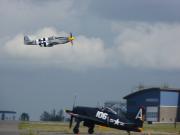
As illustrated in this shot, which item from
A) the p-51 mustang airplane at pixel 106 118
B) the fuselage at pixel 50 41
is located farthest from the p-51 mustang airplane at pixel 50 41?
the p-51 mustang airplane at pixel 106 118

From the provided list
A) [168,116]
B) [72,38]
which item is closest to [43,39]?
[72,38]

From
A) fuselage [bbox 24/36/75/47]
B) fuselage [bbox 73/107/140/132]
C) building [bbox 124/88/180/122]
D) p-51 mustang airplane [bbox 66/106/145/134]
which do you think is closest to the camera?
p-51 mustang airplane [bbox 66/106/145/134]

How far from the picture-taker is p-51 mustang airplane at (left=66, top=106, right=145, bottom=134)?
51.1 m

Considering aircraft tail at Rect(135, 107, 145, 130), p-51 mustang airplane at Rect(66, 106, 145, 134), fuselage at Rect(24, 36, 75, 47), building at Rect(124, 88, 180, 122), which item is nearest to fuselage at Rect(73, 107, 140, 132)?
p-51 mustang airplane at Rect(66, 106, 145, 134)

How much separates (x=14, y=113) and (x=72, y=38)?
43451mm

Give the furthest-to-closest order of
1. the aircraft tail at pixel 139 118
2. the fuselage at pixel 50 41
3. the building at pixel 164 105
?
the building at pixel 164 105 < the fuselage at pixel 50 41 < the aircraft tail at pixel 139 118

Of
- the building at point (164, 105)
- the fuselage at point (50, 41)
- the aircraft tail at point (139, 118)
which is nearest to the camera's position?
the aircraft tail at point (139, 118)

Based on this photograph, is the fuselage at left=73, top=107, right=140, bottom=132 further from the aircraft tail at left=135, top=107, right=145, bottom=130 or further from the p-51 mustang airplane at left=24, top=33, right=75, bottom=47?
the p-51 mustang airplane at left=24, top=33, right=75, bottom=47

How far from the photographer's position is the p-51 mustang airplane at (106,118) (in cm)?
5106

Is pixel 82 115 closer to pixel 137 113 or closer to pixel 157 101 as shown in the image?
pixel 137 113

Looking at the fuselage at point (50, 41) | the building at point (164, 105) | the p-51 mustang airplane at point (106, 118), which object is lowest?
the p-51 mustang airplane at point (106, 118)

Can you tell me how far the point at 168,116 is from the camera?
164m

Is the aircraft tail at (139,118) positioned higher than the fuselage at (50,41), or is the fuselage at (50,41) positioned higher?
the fuselage at (50,41)

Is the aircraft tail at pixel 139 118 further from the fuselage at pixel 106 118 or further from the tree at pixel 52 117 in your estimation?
the tree at pixel 52 117
